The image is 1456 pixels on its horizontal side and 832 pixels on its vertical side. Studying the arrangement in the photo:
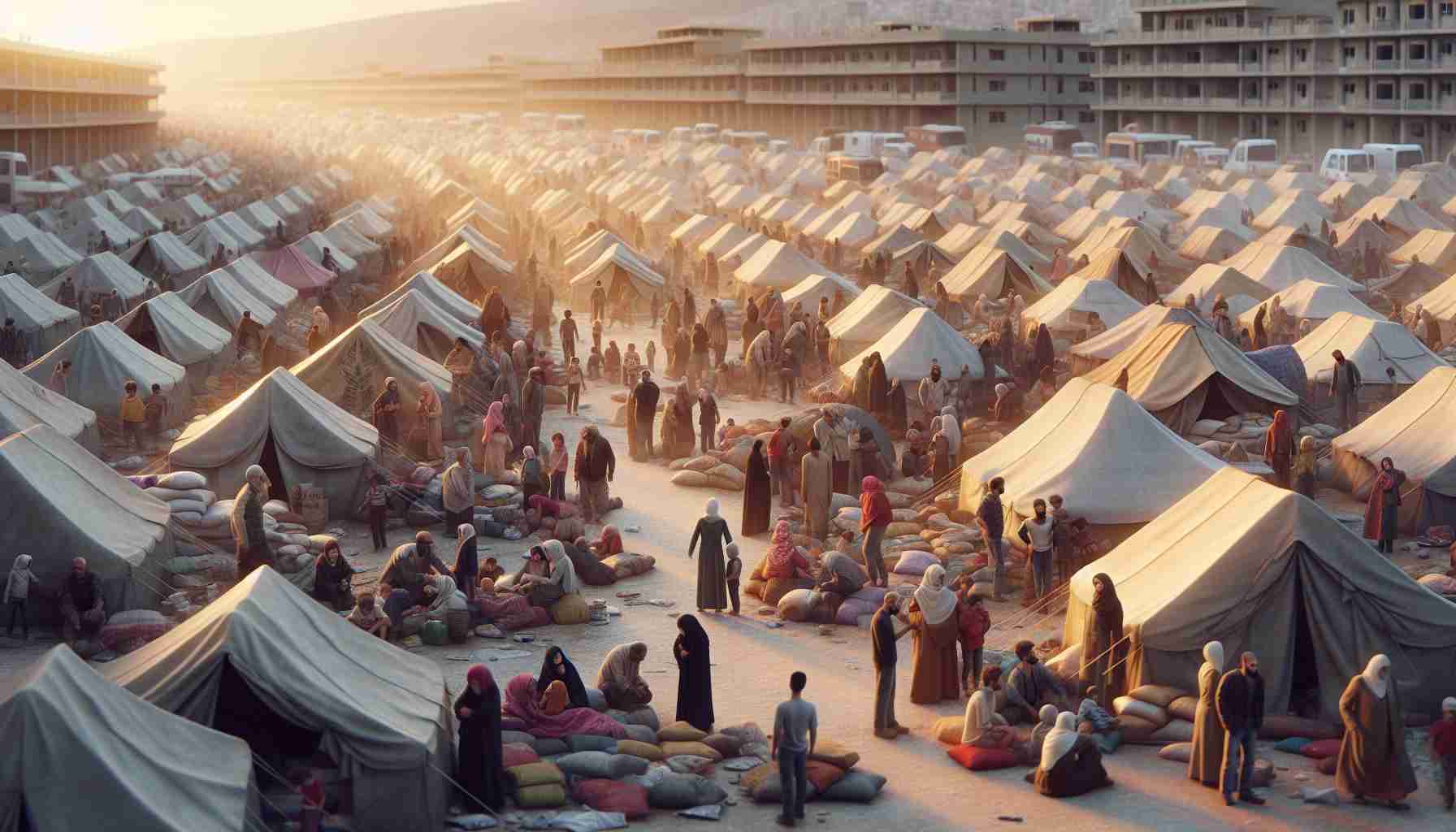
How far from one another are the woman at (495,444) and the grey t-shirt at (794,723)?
11.3 metres

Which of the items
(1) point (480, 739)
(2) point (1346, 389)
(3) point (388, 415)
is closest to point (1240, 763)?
(1) point (480, 739)

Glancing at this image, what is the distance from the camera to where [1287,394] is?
26328 mm

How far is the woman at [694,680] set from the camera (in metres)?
14.7

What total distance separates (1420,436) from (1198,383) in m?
4.01

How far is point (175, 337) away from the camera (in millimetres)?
31156

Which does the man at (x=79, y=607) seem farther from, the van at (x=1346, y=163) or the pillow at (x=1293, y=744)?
the van at (x=1346, y=163)

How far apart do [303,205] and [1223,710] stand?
61.0 metres

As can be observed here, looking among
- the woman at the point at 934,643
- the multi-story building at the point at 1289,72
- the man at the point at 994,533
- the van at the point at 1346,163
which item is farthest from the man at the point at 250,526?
the multi-story building at the point at 1289,72

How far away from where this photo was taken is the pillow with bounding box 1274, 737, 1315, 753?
14461 millimetres

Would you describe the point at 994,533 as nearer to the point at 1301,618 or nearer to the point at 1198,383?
the point at 1301,618

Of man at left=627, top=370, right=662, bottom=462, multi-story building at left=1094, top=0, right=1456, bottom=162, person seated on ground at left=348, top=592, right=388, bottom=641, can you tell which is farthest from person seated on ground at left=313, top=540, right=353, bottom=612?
multi-story building at left=1094, top=0, right=1456, bottom=162

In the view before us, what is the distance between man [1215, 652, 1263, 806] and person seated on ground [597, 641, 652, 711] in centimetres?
466

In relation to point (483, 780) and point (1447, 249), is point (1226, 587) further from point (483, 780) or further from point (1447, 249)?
point (1447, 249)

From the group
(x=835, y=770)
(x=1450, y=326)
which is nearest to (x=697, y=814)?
(x=835, y=770)
